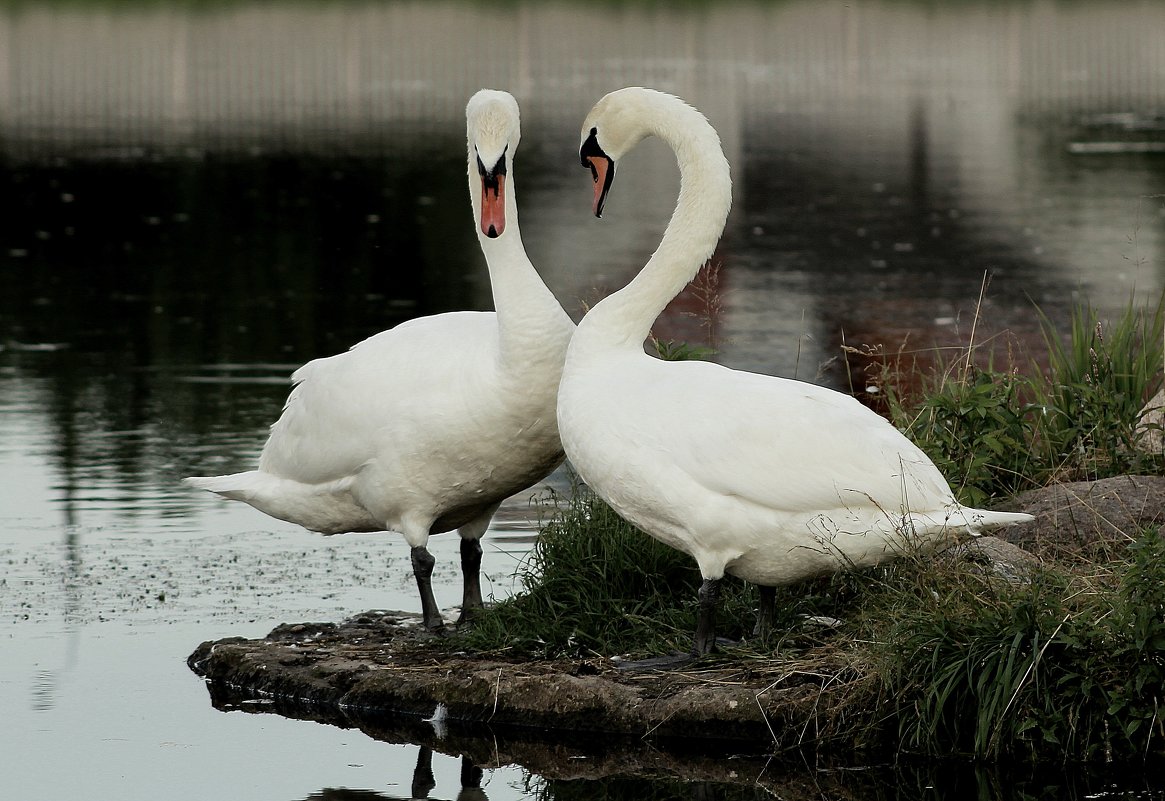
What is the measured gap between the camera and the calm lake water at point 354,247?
7.25 meters

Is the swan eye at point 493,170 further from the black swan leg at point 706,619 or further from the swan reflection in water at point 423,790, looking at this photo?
the swan reflection in water at point 423,790

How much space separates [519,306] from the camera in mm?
7852

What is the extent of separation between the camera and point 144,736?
6.98 m

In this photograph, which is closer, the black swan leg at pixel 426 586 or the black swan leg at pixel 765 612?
the black swan leg at pixel 765 612

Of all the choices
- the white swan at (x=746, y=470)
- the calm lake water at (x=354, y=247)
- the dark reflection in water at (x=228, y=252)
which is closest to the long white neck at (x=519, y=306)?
the white swan at (x=746, y=470)

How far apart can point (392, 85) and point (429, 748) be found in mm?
33006

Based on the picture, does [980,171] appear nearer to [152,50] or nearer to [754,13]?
[152,50]

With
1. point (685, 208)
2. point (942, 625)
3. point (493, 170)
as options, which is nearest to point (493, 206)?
point (493, 170)

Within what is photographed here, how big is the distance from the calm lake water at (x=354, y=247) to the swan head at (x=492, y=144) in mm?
1241

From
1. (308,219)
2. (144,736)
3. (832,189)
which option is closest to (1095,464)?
(144,736)

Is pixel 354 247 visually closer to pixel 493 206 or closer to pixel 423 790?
pixel 493 206

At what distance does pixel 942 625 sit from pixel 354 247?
1427 cm

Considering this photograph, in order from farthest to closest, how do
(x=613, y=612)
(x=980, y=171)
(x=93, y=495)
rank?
(x=980, y=171) → (x=93, y=495) → (x=613, y=612)

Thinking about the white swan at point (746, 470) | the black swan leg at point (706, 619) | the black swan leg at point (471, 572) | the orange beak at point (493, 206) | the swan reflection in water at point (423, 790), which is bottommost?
the swan reflection in water at point (423, 790)
